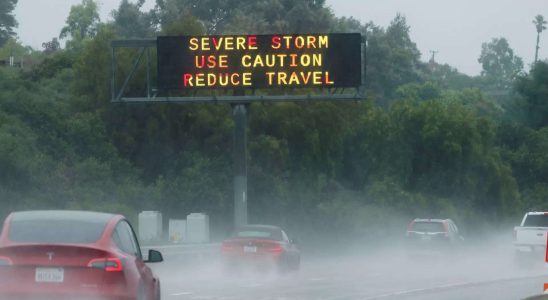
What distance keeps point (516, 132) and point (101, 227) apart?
76.0 meters

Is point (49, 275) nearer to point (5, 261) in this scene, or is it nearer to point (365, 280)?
point (5, 261)

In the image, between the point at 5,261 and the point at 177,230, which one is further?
the point at 177,230

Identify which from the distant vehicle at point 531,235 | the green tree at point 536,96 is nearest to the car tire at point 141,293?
the distant vehicle at point 531,235

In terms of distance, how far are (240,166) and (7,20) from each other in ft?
254

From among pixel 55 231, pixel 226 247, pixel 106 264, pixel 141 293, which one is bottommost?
pixel 226 247

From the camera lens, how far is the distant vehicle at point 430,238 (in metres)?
43.6

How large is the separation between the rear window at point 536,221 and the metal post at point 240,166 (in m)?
10.4

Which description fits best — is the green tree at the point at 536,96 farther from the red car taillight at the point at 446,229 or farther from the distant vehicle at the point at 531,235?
the distant vehicle at the point at 531,235

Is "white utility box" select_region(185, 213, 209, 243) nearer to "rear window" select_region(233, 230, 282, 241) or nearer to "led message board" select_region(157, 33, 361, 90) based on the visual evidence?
"led message board" select_region(157, 33, 361, 90)

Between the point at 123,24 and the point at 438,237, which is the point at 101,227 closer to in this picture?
the point at 438,237

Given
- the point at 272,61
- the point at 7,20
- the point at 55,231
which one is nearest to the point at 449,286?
the point at 272,61

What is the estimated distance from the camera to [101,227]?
43.2 feet

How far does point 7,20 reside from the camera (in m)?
116

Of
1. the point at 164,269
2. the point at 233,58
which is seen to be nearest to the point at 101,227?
the point at 164,269
